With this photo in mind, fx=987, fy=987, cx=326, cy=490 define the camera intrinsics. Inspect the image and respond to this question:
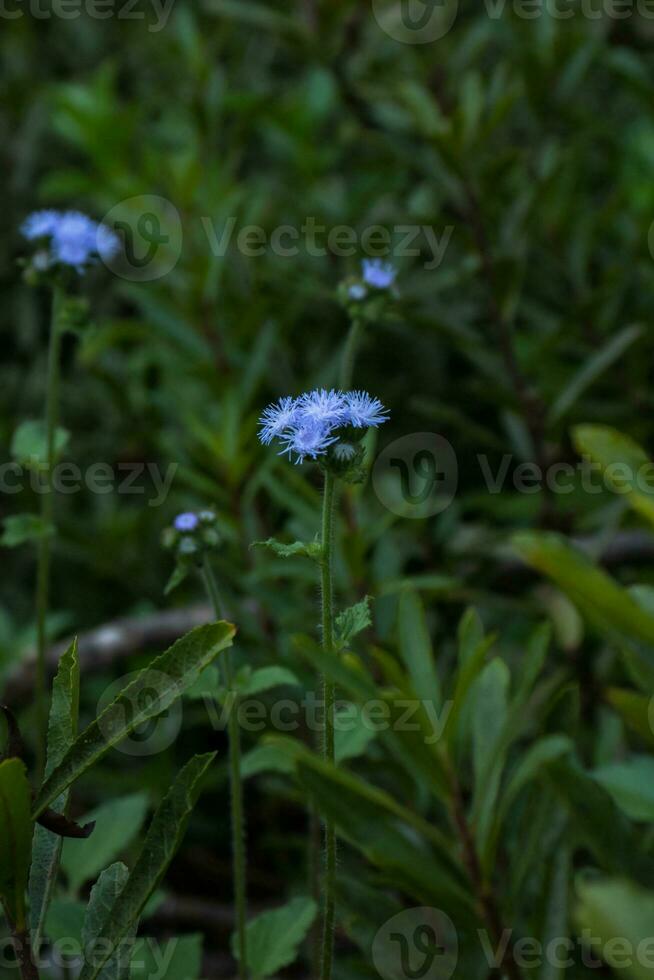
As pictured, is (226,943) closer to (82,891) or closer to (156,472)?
(82,891)

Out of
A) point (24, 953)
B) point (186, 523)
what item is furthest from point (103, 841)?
point (24, 953)

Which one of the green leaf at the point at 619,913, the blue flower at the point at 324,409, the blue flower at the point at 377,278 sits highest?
the blue flower at the point at 377,278

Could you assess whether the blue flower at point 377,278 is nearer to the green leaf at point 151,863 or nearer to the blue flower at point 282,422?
the blue flower at point 282,422

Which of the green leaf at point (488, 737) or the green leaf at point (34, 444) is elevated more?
the green leaf at point (34, 444)

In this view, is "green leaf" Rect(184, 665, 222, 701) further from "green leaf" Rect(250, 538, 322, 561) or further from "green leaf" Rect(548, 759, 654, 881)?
"green leaf" Rect(548, 759, 654, 881)

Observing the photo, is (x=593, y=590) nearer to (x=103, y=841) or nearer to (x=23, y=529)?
(x=103, y=841)

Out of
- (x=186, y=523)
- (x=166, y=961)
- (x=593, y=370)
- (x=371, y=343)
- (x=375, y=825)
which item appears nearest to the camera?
(x=375, y=825)

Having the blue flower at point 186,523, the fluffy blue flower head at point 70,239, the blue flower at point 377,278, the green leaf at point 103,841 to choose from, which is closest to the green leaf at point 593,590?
the blue flower at point 186,523

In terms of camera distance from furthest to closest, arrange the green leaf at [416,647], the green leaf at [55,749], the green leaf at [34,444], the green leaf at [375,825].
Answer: the green leaf at [34,444] → the green leaf at [416,647] → the green leaf at [55,749] → the green leaf at [375,825]
